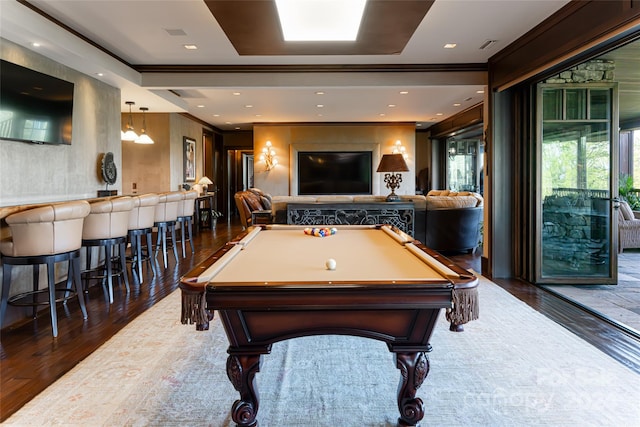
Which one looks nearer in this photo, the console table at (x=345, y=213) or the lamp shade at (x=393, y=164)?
the lamp shade at (x=393, y=164)

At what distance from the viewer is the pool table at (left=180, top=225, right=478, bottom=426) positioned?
170cm

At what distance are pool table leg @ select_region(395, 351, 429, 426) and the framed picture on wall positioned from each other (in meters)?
8.42

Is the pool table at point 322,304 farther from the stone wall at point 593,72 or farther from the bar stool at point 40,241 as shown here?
the stone wall at point 593,72

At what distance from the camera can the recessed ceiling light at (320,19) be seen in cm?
375

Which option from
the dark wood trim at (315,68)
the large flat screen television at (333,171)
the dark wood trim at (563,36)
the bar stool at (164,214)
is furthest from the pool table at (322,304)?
the large flat screen television at (333,171)

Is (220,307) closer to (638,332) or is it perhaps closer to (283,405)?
(283,405)

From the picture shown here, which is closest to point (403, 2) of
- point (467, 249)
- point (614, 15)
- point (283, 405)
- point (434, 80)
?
point (614, 15)

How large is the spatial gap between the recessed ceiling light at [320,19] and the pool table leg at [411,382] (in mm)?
2889

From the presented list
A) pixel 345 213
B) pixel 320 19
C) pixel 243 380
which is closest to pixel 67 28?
pixel 320 19

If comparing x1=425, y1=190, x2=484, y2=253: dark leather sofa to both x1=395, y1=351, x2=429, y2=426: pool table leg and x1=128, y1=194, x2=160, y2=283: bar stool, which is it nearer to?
x1=128, y1=194, x2=160, y2=283: bar stool

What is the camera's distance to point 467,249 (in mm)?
7000

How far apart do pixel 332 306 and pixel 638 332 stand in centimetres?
295

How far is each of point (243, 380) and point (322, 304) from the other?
22.9 inches

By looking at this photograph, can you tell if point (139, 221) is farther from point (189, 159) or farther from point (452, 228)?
point (189, 159)
